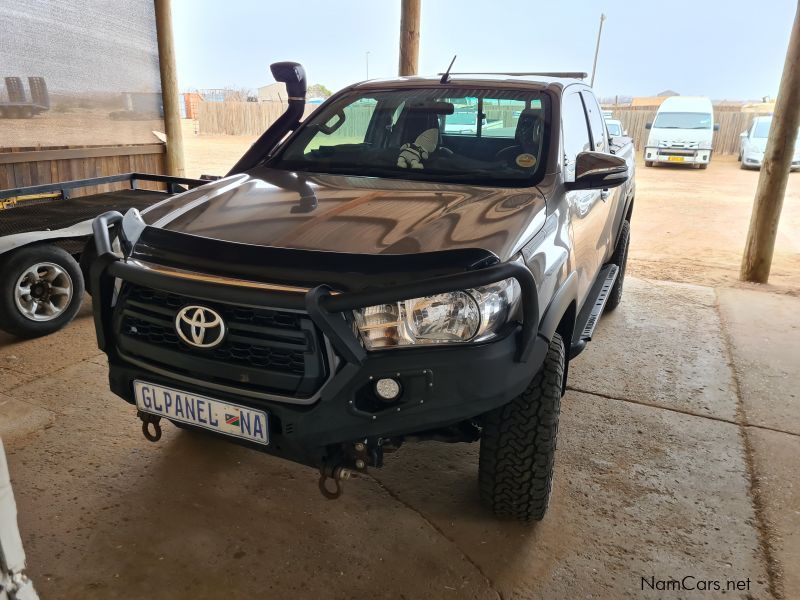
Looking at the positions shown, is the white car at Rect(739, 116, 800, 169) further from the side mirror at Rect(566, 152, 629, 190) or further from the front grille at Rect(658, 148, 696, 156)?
the side mirror at Rect(566, 152, 629, 190)

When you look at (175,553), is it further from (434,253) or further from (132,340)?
(434,253)

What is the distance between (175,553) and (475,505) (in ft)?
3.69

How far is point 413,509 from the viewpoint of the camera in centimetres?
251

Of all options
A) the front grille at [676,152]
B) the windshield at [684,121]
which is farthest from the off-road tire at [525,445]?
the windshield at [684,121]

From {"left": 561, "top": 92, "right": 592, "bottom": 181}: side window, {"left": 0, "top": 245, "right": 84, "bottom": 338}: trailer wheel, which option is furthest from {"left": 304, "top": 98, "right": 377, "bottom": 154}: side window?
Result: {"left": 0, "top": 245, "right": 84, "bottom": 338}: trailer wheel

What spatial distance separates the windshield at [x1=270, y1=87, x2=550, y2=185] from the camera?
9.16ft

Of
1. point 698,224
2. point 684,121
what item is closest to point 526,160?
point 698,224

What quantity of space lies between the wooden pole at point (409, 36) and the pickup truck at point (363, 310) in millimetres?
4106

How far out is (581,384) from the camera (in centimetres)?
362

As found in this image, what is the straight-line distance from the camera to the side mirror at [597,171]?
2.55 meters

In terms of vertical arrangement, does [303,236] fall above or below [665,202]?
above

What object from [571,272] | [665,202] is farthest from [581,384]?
[665,202]

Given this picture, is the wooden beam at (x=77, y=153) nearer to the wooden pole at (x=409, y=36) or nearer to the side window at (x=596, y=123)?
the wooden pole at (x=409, y=36)

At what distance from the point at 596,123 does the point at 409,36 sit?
313 cm
